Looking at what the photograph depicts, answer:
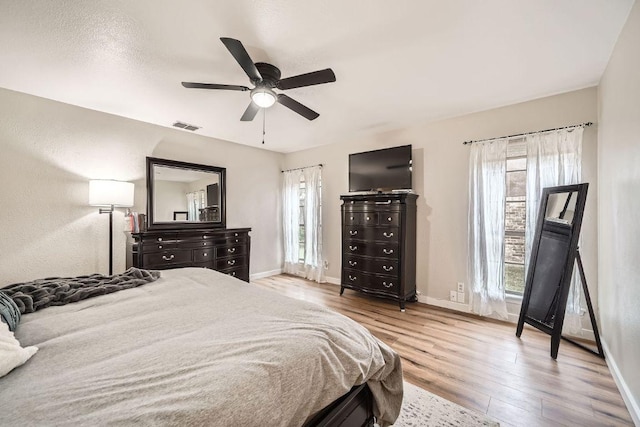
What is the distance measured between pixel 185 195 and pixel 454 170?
153 inches

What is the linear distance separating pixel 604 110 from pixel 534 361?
2267 millimetres

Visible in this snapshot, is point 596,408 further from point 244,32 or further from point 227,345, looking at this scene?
point 244,32

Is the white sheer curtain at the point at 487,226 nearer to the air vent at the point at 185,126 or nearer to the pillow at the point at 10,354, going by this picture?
the pillow at the point at 10,354

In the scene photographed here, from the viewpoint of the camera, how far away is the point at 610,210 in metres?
2.16

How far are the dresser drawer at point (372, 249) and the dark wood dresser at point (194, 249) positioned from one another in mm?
1627

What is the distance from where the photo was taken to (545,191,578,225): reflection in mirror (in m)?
2.43

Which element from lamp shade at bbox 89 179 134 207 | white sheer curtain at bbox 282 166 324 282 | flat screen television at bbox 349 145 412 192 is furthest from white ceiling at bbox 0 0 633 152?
white sheer curtain at bbox 282 166 324 282

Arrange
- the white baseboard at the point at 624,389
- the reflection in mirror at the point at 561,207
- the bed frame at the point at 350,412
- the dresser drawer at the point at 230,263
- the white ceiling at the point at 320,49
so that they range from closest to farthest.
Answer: the bed frame at the point at 350,412
the white baseboard at the point at 624,389
the white ceiling at the point at 320,49
the reflection in mirror at the point at 561,207
the dresser drawer at the point at 230,263

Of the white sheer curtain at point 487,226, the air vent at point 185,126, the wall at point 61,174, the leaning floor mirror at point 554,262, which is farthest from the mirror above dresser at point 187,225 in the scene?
the leaning floor mirror at point 554,262

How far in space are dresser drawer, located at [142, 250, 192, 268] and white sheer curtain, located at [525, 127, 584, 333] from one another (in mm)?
4083

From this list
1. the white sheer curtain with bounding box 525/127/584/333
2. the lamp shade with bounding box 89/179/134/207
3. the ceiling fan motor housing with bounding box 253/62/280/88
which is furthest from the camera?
the lamp shade with bounding box 89/179/134/207

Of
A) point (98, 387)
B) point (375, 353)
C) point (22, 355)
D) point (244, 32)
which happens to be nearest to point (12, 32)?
point (244, 32)

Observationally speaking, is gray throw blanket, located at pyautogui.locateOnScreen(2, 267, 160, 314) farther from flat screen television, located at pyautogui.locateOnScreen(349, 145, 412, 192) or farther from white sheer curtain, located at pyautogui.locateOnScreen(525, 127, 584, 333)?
white sheer curtain, located at pyautogui.locateOnScreen(525, 127, 584, 333)

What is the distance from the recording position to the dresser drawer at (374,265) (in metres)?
3.46
